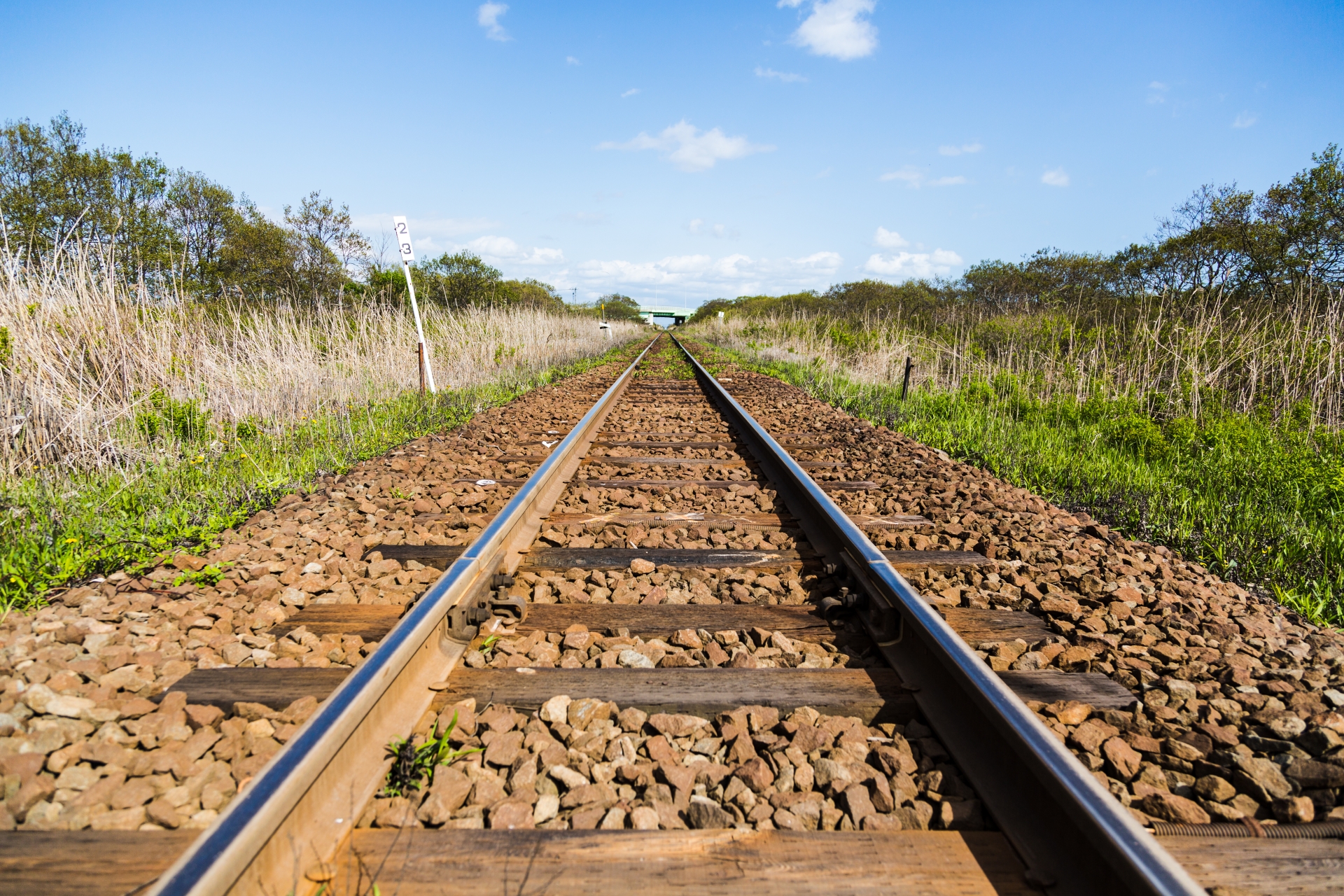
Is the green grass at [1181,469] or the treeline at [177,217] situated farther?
the treeline at [177,217]

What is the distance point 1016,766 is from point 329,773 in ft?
4.93

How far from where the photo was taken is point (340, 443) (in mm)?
5711

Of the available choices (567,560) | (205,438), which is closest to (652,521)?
(567,560)

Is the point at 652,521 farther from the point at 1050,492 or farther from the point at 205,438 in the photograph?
the point at 205,438

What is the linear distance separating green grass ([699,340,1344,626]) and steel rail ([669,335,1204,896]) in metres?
1.96

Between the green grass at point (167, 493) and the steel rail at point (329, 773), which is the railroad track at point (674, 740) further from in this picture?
the green grass at point (167, 493)

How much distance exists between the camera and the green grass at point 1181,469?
344 centimetres

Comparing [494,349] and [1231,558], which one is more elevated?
[494,349]

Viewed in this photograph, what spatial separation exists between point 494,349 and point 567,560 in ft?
33.6

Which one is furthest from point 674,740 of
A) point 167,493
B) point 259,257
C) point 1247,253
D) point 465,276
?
point 259,257

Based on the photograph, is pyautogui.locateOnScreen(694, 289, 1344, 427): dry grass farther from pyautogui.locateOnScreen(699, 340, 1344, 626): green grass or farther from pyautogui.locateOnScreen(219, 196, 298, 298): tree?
pyautogui.locateOnScreen(219, 196, 298, 298): tree

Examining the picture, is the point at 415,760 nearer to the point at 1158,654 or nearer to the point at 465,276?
the point at 1158,654

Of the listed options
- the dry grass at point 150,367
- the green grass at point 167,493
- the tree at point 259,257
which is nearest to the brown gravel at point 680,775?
the green grass at point 167,493

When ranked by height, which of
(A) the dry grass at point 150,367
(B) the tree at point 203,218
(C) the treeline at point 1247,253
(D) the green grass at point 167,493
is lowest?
(D) the green grass at point 167,493
